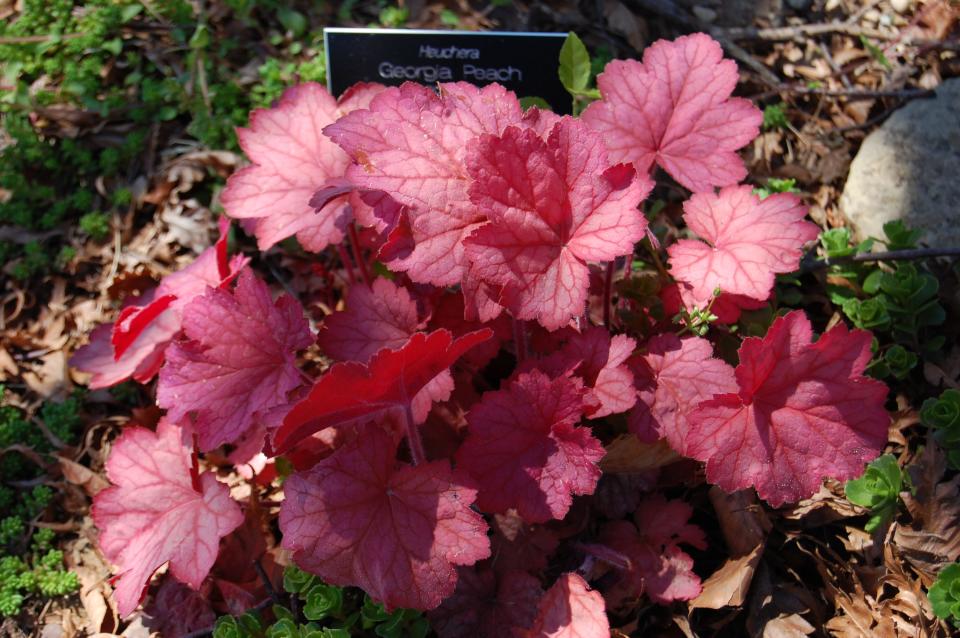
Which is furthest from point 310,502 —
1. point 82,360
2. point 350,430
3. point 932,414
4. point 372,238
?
point 932,414

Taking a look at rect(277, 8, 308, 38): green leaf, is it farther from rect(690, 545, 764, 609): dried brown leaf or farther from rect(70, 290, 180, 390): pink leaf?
rect(690, 545, 764, 609): dried brown leaf

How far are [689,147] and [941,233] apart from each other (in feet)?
3.78

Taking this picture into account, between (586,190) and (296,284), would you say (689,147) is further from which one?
(296,284)

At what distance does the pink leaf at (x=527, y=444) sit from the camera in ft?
5.97

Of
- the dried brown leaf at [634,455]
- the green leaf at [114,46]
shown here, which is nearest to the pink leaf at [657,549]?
the dried brown leaf at [634,455]

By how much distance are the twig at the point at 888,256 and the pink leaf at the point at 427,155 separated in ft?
4.18

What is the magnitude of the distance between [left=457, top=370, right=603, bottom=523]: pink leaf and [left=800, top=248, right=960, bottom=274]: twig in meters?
1.13

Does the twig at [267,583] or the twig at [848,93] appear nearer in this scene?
the twig at [267,583]

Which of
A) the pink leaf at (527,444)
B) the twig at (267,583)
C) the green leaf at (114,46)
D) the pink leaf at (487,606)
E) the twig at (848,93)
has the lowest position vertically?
the twig at (267,583)

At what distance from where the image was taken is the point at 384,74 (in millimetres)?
2652

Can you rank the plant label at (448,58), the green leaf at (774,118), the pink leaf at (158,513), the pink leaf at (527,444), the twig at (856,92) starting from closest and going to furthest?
the pink leaf at (527,444) < the pink leaf at (158,513) < the plant label at (448,58) < the twig at (856,92) < the green leaf at (774,118)

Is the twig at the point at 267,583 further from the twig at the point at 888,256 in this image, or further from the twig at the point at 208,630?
the twig at the point at 888,256

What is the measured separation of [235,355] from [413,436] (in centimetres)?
48

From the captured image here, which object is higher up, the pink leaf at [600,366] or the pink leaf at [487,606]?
the pink leaf at [600,366]
